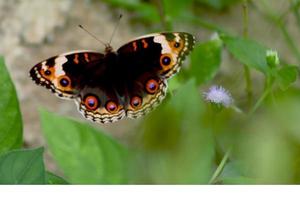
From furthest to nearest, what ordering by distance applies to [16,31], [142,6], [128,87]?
[16,31] → [142,6] → [128,87]

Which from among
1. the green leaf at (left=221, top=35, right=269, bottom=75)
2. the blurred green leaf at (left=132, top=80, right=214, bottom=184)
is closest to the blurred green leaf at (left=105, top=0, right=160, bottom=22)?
the green leaf at (left=221, top=35, right=269, bottom=75)

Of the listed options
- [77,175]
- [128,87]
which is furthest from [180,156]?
[128,87]

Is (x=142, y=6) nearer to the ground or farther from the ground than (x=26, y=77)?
farther from the ground

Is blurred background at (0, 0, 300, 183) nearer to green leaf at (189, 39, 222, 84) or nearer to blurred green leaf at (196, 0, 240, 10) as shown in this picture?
blurred green leaf at (196, 0, 240, 10)

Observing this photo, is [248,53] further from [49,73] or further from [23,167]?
[23,167]

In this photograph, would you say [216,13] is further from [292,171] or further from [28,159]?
[292,171]

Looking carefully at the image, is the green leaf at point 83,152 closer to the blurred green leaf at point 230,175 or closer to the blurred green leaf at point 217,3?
the blurred green leaf at point 230,175

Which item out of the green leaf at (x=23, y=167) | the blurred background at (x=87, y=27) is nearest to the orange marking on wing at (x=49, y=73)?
the green leaf at (x=23, y=167)
